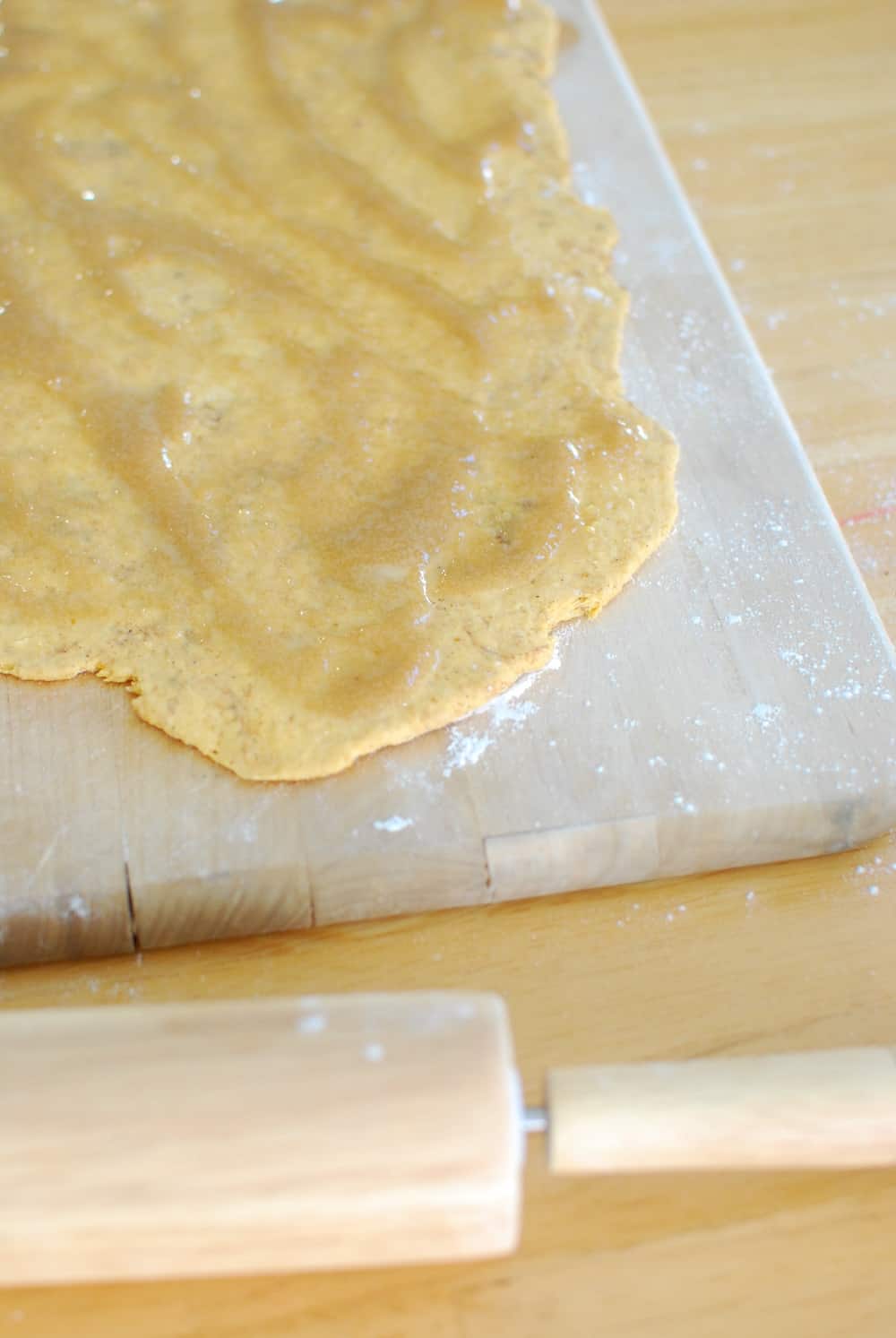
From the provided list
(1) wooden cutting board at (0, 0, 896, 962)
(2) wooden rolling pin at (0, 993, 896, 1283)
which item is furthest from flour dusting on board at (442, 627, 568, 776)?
(2) wooden rolling pin at (0, 993, 896, 1283)

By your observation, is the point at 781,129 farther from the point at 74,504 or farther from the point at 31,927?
the point at 31,927

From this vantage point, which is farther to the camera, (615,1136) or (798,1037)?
(798,1037)

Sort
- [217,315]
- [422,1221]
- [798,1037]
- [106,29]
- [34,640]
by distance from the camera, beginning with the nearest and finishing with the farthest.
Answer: [422,1221] < [798,1037] < [34,640] < [217,315] < [106,29]

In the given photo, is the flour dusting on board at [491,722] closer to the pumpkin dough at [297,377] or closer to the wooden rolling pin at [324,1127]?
the pumpkin dough at [297,377]

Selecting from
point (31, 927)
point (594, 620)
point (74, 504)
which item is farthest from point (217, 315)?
point (31, 927)

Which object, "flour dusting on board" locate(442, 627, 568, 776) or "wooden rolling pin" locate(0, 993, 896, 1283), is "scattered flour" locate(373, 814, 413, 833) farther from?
"wooden rolling pin" locate(0, 993, 896, 1283)

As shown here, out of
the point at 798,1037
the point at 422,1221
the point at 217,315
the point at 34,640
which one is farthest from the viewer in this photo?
the point at 217,315

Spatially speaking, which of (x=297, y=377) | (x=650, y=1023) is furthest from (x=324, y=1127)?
(x=297, y=377)
